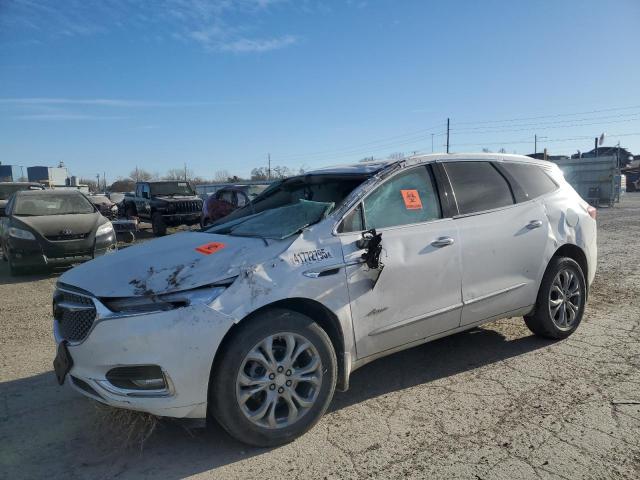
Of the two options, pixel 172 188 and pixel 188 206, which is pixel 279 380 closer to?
pixel 188 206

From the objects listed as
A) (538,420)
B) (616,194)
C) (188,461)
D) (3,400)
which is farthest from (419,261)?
(616,194)

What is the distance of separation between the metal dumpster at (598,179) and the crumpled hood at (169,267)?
86.9 ft

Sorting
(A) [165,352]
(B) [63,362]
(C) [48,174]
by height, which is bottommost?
(B) [63,362]

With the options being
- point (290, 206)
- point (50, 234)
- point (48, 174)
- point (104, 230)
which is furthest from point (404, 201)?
point (48, 174)

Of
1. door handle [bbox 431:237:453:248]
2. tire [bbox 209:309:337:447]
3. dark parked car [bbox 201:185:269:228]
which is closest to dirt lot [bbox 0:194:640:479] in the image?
tire [bbox 209:309:337:447]

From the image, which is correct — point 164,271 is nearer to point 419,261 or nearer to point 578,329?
point 419,261

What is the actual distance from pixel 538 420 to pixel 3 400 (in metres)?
3.96

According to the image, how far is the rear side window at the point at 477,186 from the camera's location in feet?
13.6

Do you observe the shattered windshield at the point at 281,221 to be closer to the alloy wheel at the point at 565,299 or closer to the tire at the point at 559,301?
the tire at the point at 559,301

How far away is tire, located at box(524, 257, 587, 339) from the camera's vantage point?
458cm

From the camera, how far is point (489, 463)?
280cm

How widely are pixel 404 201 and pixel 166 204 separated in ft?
49.0

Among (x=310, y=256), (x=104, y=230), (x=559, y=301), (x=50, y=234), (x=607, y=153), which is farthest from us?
(x=607, y=153)

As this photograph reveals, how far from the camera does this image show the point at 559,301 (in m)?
4.69
